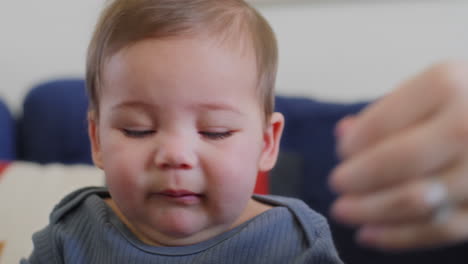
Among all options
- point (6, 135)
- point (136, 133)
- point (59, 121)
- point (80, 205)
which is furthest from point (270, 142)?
point (6, 135)

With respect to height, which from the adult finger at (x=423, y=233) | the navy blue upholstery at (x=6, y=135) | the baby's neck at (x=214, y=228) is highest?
the adult finger at (x=423, y=233)

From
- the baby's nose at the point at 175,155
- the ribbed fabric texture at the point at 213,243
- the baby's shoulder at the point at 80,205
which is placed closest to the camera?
the baby's nose at the point at 175,155

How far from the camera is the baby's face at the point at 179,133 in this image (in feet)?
2.01

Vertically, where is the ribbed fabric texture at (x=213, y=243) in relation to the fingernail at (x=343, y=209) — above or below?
below

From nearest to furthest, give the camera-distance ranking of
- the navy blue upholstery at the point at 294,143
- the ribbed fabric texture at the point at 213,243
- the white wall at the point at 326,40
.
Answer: the ribbed fabric texture at the point at 213,243 → the navy blue upholstery at the point at 294,143 → the white wall at the point at 326,40

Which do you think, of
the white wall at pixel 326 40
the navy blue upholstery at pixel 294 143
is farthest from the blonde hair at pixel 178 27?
the white wall at pixel 326 40

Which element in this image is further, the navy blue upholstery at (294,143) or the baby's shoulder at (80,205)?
the navy blue upholstery at (294,143)

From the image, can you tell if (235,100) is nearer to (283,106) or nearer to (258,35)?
(258,35)

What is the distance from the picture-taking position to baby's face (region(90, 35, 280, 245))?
61cm

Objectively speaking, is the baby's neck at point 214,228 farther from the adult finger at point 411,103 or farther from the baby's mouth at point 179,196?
the adult finger at point 411,103

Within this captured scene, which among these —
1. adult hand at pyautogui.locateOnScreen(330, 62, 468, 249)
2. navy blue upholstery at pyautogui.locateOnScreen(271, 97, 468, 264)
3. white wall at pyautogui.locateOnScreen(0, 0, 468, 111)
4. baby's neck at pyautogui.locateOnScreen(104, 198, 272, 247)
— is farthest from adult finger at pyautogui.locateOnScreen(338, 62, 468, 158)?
white wall at pyautogui.locateOnScreen(0, 0, 468, 111)

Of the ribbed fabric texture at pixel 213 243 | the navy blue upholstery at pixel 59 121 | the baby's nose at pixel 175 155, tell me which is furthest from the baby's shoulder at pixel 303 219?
the navy blue upholstery at pixel 59 121

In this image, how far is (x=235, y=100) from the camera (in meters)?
0.66

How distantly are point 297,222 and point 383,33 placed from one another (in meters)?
0.97
